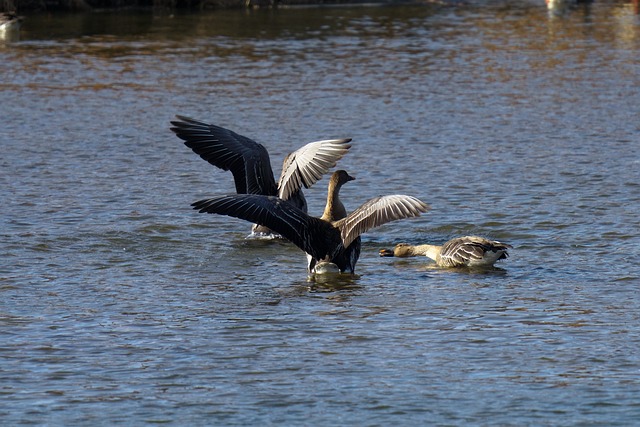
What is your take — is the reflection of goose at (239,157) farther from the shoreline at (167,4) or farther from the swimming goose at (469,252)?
the shoreline at (167,4)

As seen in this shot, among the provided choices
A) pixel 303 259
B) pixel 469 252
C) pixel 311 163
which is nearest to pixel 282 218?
pixel 311 163

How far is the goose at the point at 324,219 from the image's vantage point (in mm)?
10945

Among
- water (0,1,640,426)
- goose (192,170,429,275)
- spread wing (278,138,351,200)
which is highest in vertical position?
A: spread wing (278,138,351,200)

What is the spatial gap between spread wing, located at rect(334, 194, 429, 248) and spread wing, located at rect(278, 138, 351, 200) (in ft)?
3.14

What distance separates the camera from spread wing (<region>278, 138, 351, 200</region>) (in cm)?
1228

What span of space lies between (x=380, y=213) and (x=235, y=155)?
2.71 meters

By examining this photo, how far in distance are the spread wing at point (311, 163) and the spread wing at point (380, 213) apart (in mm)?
957

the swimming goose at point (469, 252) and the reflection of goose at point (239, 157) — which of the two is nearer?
the swimming goose at point (469, 252)

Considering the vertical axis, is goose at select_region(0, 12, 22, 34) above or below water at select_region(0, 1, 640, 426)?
above

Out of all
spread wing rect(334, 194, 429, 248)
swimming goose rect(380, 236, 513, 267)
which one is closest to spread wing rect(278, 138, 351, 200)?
spread wing rect(334, 194, 429, 248)

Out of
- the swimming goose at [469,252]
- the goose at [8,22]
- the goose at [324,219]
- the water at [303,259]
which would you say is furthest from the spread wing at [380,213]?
the goose at [8,22]

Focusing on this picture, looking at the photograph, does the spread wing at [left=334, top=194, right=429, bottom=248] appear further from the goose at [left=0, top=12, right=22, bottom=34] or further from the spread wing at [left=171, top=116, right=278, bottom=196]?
the goose at [left=0, top=12, right=22, bottom=34]

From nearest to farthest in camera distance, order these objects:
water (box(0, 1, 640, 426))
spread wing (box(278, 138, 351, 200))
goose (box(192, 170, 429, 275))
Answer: water (box(0, 1, 640, 426))
goose (box(192, 170, 429, 275))
spread wing (box(278, 138, 351, 200))

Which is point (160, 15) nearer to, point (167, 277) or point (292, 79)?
point (292, 79)
